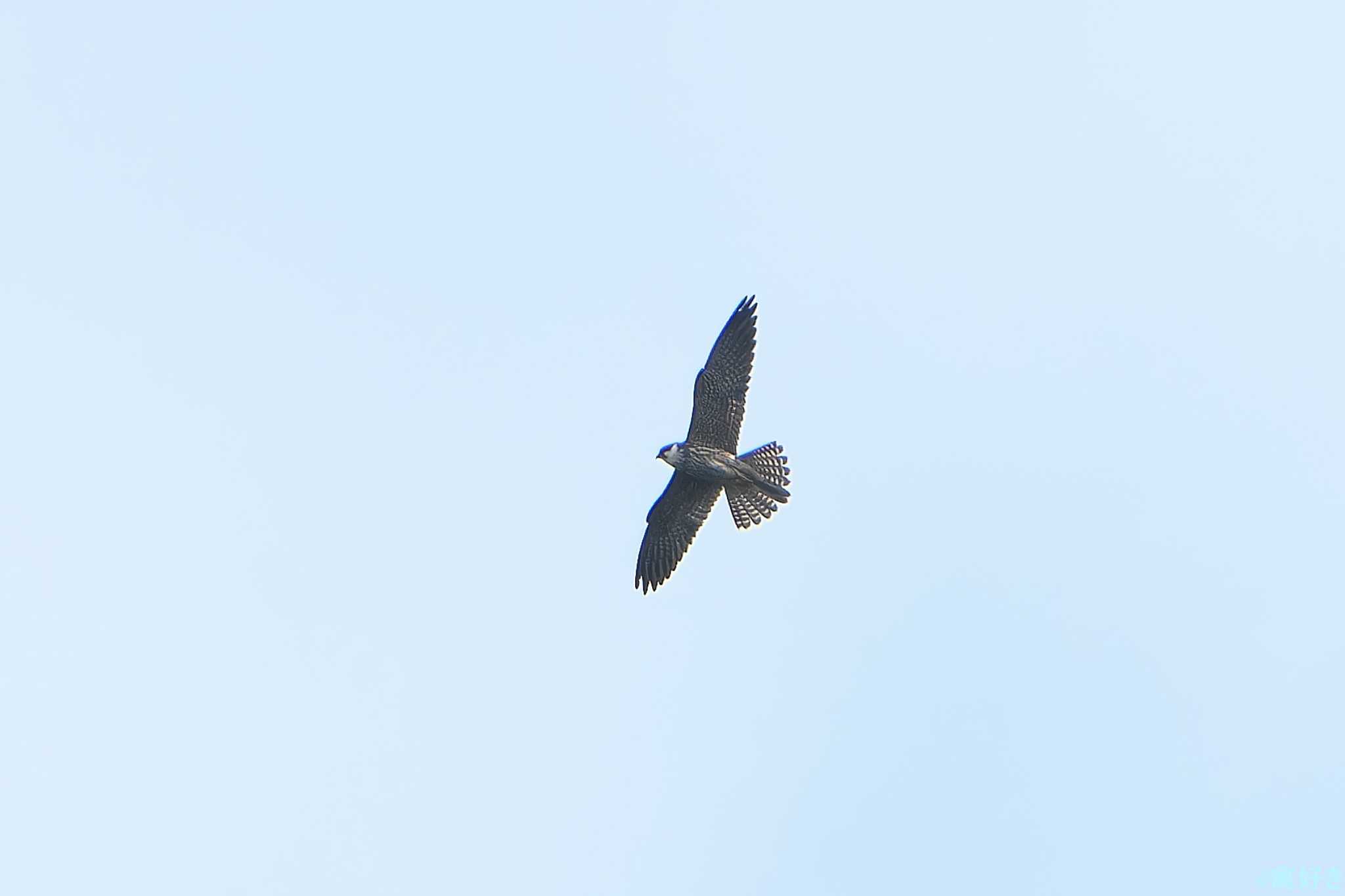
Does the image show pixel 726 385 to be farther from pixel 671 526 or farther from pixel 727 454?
pixel 671 526

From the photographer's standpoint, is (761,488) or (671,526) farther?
A: (671,526)

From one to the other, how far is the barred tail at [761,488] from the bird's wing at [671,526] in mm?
521

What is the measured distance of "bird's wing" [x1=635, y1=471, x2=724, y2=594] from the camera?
44875 millimetres

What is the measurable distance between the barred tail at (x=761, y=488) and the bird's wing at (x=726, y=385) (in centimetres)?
70

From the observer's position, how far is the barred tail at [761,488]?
144 feet

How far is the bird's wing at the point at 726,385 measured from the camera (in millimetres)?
43531

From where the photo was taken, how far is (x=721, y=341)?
43531mm

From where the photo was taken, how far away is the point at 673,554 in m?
45.3

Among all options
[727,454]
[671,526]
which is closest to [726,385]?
[727,454]

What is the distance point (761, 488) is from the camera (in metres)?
44.2

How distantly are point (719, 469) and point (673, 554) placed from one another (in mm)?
2713

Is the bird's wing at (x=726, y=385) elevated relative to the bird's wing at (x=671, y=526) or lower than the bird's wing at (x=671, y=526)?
elevated

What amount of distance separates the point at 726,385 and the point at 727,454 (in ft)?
4.74

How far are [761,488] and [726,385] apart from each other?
2349 millimetres
